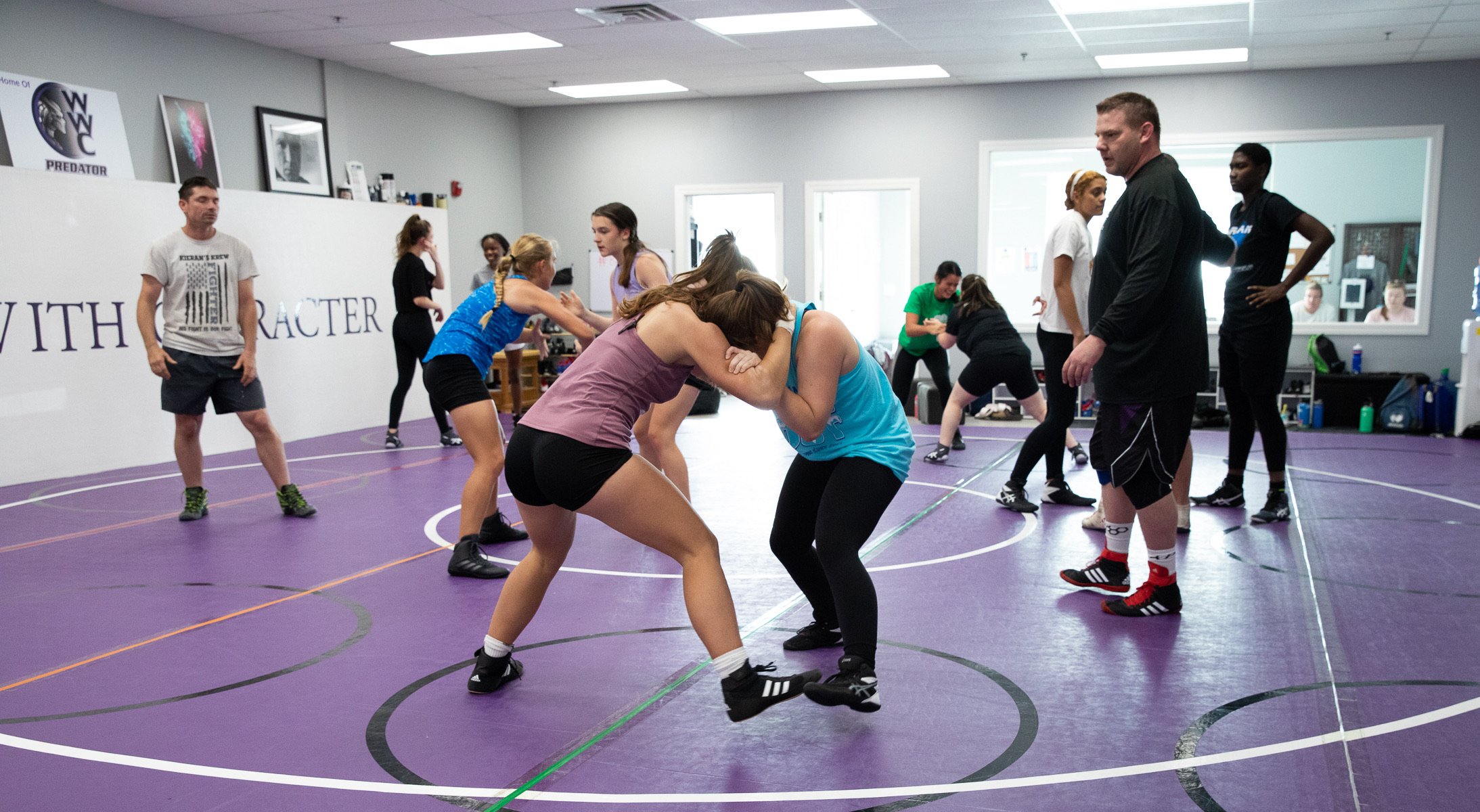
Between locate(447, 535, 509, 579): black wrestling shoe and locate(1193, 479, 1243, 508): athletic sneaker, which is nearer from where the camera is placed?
locate(447, 535, 509, 579): black wrestling shoe

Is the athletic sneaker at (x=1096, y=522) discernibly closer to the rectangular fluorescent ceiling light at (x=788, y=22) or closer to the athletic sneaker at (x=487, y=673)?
the athletic sneaker at (x=487, y=673)

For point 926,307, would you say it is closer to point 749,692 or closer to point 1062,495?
point 1062,495

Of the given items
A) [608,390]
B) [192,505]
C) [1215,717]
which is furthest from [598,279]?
[1215,717]

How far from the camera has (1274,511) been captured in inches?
206

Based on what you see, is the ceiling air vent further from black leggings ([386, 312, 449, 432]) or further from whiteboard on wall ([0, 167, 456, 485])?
whiteboard on wall ([0, 167, 456, 485])

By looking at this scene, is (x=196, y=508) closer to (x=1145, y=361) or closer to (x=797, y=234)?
(x=1145, y=361)

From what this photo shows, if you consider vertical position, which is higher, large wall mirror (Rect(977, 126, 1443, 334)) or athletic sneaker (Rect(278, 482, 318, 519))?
large wall mirror (Rect(977, 126, 1443, 334))

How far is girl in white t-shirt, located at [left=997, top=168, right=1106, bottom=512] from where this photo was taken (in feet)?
16.1

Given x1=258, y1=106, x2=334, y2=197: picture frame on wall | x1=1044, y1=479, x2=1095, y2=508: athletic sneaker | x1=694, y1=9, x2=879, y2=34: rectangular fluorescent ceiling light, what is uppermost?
x1=694, y1=9, x2=879, y2=34: rectangular fluorescent ceiling light

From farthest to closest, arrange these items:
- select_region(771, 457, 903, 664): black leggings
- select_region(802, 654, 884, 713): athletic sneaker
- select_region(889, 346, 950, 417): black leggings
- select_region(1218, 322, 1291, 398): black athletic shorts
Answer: select_region(889, 346, 950, 417): black leggings < select_region(1218, 322, 1291, 398): black athletic shorts < select_region(771, 457, 903, 664): black leggings < select_region(802, 654, 884, 713): athletic sneaker

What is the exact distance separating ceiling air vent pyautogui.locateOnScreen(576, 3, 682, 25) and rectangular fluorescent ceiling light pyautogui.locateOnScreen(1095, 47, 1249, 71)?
4065mm

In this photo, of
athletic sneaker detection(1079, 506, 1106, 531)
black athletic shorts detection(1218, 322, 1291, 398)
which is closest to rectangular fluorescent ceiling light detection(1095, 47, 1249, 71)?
black athletic shorts detection(1218, 322, 1291, 398)

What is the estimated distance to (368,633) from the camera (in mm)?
3662

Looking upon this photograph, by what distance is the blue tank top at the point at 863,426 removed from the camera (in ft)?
9.48
